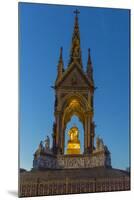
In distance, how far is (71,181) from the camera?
9.50ft

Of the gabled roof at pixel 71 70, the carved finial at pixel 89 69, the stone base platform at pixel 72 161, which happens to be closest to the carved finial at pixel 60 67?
the gabled roof at pixel 71 70

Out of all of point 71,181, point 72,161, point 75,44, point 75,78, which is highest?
point 75,44

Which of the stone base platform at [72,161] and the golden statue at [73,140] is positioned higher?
the golden statue at [73,140]

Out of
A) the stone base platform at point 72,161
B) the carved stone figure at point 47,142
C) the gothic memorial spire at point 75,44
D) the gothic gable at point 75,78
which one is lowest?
the stone base platform at point 72,161

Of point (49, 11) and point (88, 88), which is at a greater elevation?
point (49, 11)

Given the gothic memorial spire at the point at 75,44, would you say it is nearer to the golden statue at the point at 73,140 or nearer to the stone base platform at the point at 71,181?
the golden statue at the point at 73,140

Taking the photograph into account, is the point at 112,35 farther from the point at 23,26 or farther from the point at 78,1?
the point at 23,26

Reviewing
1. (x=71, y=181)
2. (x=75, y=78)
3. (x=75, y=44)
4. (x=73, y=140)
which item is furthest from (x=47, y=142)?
(x=75, y=44)

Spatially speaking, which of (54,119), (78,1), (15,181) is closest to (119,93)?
(54,119)

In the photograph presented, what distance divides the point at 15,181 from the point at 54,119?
0.46 metres

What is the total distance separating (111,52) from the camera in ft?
9.80

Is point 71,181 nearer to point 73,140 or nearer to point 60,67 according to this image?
point 73,140

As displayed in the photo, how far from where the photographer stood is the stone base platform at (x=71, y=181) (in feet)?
9.23

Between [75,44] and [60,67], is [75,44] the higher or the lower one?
the higher one
